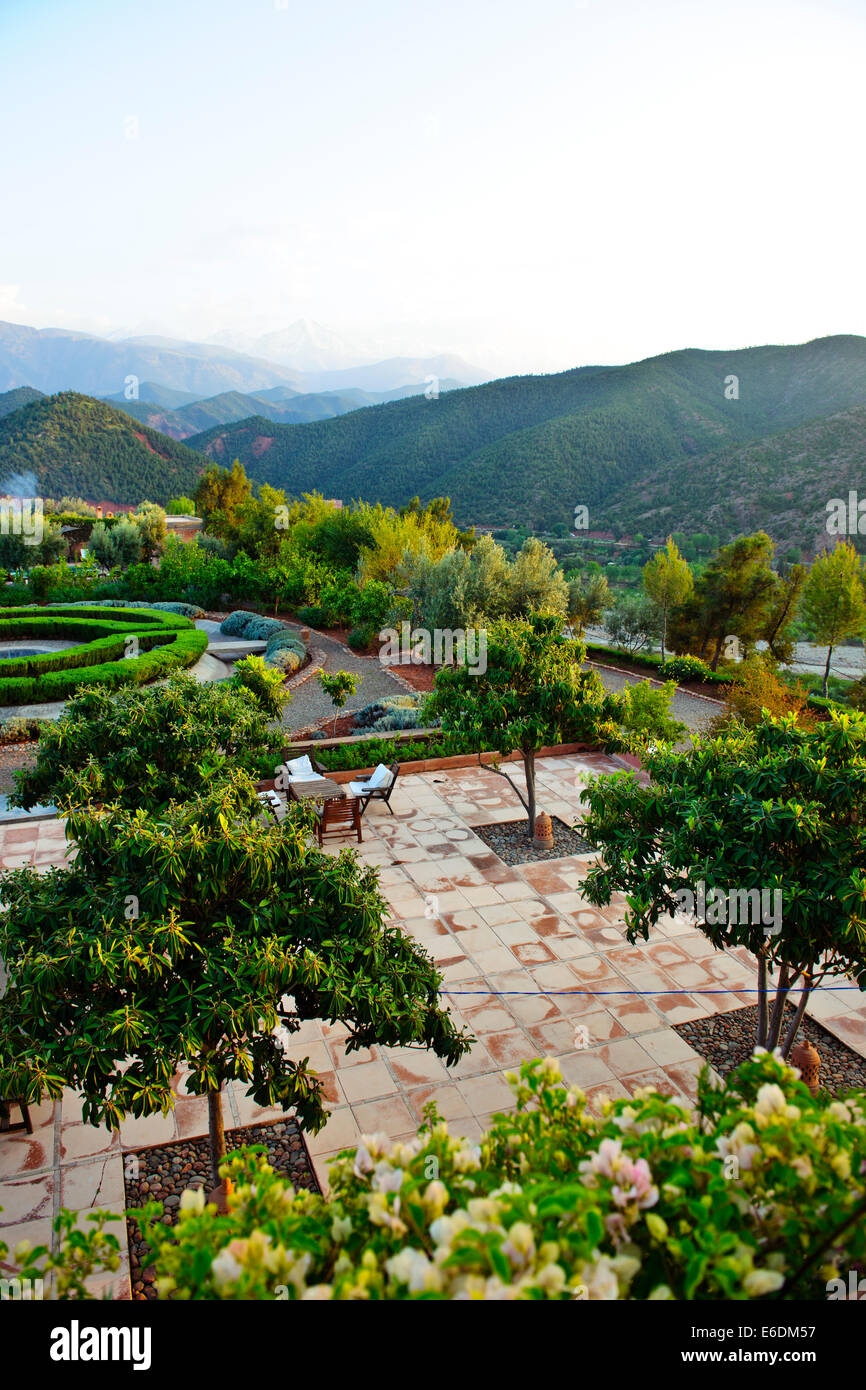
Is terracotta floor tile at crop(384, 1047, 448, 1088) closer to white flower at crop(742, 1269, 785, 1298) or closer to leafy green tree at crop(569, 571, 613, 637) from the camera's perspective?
white flower at crop(742, 1269, 785, 1298)

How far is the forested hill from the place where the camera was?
60844 mm

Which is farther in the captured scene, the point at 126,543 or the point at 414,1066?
the point at 126,543

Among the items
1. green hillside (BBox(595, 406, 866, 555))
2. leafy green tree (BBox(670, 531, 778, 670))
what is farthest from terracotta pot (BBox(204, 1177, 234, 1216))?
green hillside (BBox(595, 406, 866, 555))

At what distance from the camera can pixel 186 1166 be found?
4570mm

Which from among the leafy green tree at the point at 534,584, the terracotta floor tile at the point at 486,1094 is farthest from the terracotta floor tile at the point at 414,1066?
the leafy green tree at the point at 534,584

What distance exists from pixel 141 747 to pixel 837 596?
76.7 ft

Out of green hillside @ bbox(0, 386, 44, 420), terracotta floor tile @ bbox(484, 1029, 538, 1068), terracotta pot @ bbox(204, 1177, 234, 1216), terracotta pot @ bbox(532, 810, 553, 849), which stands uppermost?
green hillside @ bbox(0, 386, 44, 420)

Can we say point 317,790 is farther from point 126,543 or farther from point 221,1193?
point 126,543

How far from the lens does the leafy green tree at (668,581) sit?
87.1 ft

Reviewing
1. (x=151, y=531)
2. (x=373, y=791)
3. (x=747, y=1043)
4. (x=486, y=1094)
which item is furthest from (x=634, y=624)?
(x=486, y=1094)

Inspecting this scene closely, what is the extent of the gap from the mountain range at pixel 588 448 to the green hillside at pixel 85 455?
15 centimetres

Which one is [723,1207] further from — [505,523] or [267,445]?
[267,445]

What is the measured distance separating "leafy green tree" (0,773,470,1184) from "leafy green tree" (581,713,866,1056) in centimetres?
153
